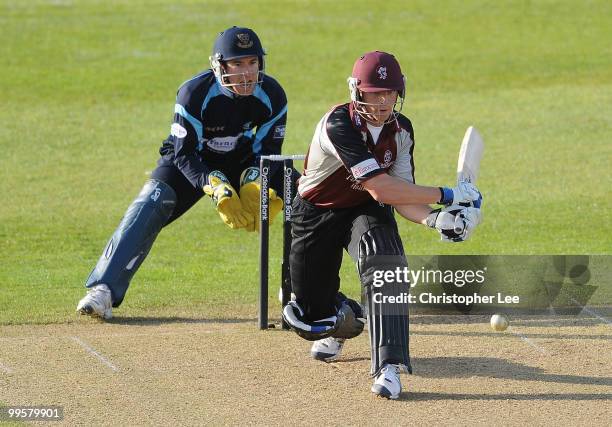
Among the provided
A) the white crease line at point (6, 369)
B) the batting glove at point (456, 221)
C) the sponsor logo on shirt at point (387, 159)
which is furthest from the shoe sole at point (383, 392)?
the white crease line at point (6, 369)

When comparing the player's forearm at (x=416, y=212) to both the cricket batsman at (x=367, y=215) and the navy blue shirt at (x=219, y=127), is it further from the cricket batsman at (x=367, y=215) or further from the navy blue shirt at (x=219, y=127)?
the navy blue shirt at (x=219, y=127)

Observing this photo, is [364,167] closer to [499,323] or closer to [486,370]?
[486,370]

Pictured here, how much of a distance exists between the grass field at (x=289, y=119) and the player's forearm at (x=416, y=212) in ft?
6.69

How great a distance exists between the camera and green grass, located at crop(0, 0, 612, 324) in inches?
436

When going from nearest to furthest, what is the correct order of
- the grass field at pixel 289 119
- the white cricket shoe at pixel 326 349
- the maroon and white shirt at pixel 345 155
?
the maroon and white shirt at pixel 345 155, the white cricket shoe at pixel 326 349, the grass field at pixel 289 119

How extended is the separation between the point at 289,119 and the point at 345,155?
1020 cm

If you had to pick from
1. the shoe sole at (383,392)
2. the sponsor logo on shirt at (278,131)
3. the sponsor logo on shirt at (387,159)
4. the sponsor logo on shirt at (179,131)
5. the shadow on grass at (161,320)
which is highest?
the sponsor logo on shirt at (387,159)

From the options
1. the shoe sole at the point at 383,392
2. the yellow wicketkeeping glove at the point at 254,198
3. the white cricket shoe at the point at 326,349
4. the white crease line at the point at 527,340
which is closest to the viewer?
the shoe sole at the point at 383,392

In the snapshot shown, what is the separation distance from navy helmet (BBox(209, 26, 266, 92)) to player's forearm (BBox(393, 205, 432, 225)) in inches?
80.1

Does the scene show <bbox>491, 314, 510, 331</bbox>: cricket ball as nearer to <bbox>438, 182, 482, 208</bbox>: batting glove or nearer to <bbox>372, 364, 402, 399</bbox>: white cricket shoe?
<bbox>438, 182, 482, 208</bbox>: batting glove

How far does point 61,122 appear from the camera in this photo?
17.3 meters

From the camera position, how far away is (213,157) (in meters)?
9.20

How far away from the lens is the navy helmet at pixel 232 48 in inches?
342

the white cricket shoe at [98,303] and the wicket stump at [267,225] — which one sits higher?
the wicket stump at [267,225]
